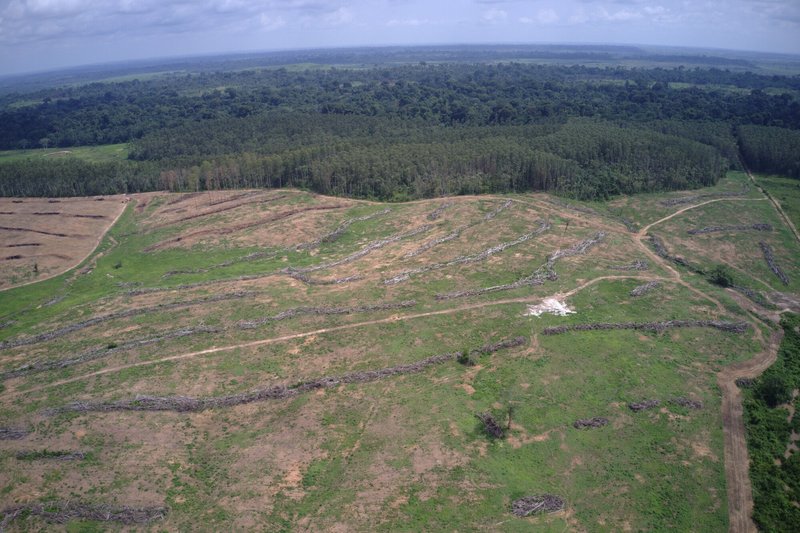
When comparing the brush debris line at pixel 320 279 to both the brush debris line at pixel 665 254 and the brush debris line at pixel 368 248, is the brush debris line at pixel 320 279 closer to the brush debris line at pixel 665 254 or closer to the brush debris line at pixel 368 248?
the brush debris line at pixel 368 248

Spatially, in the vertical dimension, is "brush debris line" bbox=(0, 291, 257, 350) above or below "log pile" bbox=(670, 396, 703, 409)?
above

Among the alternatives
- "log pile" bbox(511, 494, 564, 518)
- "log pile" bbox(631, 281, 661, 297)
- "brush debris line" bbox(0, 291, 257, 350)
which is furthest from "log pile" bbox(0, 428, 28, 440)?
"log pile" bbox(631, 281, 661, 297)

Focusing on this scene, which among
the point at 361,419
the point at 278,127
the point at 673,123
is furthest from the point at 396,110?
the point at 361,419

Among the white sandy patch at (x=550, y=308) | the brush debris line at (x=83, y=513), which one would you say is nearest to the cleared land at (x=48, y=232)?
the brush debris line at (x=83, y=513)

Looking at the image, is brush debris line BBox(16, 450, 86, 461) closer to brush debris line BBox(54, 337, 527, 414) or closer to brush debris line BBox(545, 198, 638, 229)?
brush debris line BBox(54, 337, 527, 414)

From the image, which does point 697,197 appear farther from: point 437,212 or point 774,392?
point 774,392

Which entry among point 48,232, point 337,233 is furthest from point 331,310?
point 48,232
